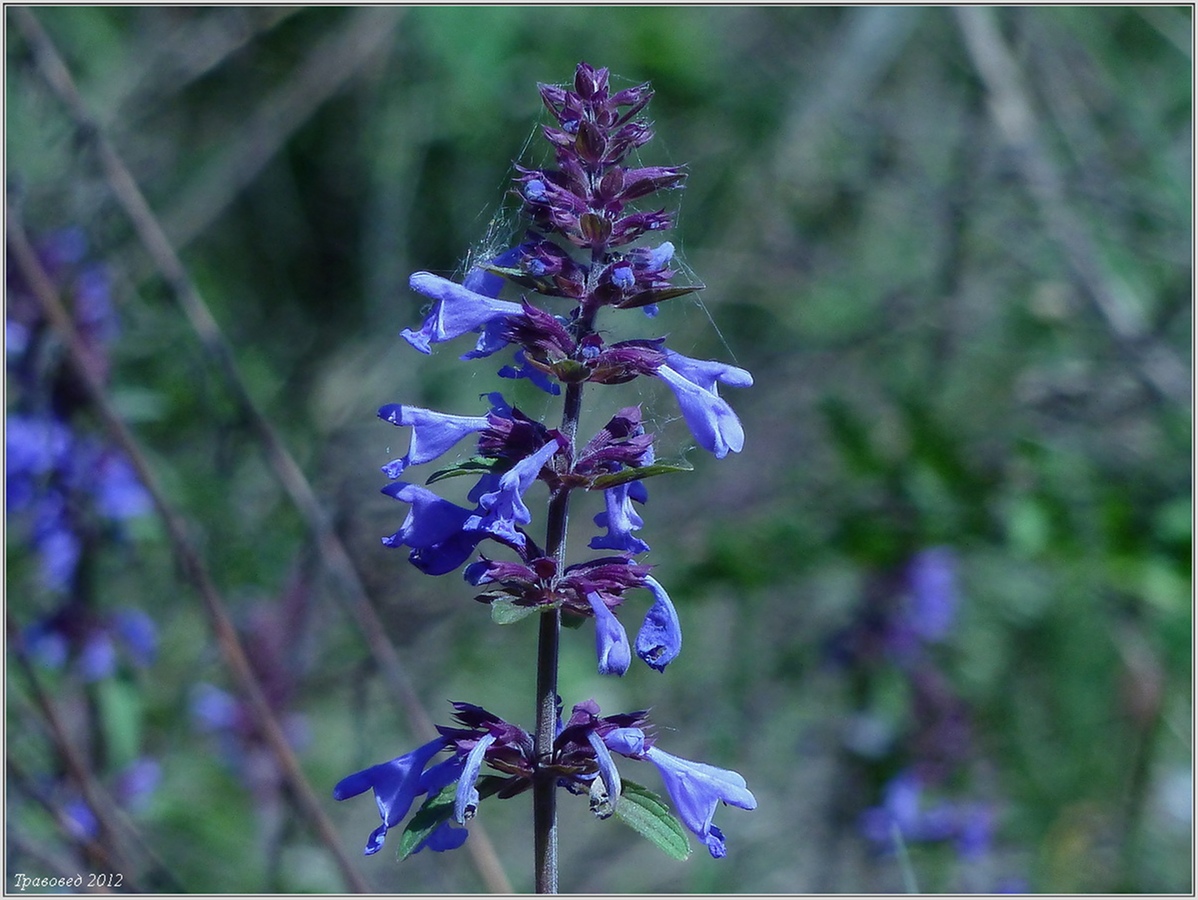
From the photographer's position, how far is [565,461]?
1246 mm

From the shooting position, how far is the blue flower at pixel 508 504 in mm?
1146

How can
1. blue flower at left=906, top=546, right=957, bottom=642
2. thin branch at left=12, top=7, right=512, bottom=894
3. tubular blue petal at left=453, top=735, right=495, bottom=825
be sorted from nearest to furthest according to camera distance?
tubular blue petal at left=453, top=735, right=495, bottom=825, thin branch at left=12, top=7, right=512, bottom=894, blue flower at left=906, top=546, right=957, bottom=642

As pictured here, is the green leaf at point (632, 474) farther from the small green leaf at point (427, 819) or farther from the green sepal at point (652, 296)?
the small green leaf at point (427, 819)

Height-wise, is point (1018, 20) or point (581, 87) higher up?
point (1018, 20)

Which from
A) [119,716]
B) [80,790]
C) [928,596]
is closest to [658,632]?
[80,790]

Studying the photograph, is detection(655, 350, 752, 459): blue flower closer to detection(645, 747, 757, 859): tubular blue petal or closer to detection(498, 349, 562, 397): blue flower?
detection(498, 349, 562, 397): blue flower

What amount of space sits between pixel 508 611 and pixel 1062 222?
12.2ft

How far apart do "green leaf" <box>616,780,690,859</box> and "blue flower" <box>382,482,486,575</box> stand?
329 millimetres

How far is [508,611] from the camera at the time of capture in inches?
45.6

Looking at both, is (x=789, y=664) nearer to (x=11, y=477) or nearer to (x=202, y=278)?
(x=11, y=477)

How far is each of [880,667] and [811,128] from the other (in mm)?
3012

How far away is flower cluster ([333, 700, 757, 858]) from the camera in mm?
1190

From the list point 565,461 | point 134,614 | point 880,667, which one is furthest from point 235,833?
point 565,461

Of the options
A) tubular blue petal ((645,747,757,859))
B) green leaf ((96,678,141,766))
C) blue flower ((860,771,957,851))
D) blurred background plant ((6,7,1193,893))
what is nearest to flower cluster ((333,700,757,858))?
tubular blue petal ((645,747,757,859))
